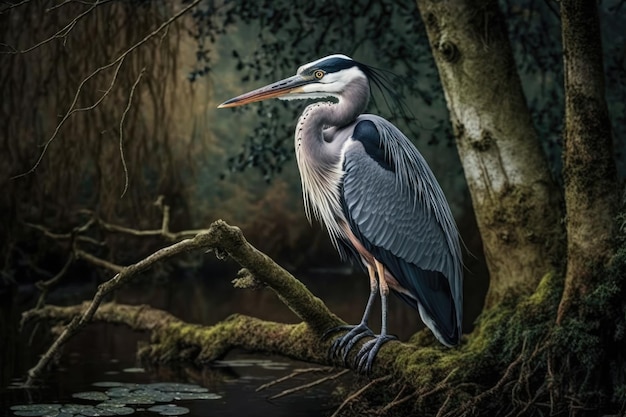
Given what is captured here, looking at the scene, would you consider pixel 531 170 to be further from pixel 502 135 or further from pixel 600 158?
pixel 600 158

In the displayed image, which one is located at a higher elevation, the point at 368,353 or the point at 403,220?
the point at 403,220

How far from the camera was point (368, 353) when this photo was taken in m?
4.01

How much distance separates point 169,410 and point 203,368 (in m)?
1.52

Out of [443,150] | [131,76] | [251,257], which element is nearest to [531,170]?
[251,257]

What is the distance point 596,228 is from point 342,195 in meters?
1.11

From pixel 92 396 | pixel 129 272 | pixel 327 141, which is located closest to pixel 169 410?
pixel 92 396

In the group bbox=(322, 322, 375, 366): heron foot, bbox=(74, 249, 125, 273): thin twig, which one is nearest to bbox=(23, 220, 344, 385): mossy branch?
bbox=(322, 322, 375, 366): heron foot

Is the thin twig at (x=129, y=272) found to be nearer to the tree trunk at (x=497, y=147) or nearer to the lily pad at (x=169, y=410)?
the lily pad at (x=169, y=410)

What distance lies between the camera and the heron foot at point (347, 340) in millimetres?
4035

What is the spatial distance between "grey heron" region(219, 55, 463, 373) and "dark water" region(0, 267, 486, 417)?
3.13 ft

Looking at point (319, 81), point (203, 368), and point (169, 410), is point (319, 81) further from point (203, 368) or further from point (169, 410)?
point (203, 368)

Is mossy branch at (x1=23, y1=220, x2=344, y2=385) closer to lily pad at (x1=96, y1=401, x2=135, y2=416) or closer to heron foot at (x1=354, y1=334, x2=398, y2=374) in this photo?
heron foot at (x1=354, y1=334, x2=398, y2=374)

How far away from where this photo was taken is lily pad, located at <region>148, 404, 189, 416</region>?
442 centimetres

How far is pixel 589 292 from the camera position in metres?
4.12
